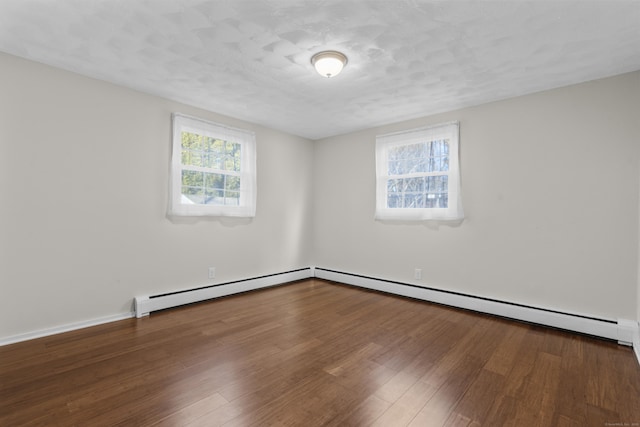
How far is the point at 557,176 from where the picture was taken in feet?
9.91

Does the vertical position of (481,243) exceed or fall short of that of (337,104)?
Result: it falls short

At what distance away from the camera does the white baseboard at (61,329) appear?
2.49 metres

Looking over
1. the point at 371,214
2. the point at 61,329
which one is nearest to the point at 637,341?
the point at 371,214

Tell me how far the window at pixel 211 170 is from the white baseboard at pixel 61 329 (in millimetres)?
1251

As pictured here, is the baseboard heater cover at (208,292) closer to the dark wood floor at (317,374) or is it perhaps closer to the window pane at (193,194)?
the dark wood floor at (317,374)

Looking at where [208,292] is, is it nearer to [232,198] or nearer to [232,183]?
[232,198]

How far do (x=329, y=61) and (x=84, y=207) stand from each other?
2757 mm

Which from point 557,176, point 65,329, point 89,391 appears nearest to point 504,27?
point 557,176

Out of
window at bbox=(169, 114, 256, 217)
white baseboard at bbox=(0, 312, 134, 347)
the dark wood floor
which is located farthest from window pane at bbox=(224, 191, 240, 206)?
white baseboard at bbox=(0, 312, 134, 347)

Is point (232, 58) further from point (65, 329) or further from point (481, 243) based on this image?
point (481, 243)

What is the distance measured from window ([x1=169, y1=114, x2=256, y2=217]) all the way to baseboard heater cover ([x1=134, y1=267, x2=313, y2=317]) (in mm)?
974

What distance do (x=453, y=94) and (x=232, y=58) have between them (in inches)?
93.9

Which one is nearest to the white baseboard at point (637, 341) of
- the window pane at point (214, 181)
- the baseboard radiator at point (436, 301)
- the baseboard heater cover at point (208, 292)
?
the baseboard radiator at point (436, 301)

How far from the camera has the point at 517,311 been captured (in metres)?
3.17
